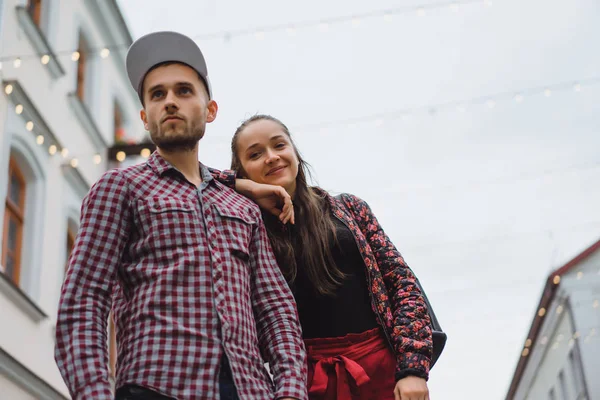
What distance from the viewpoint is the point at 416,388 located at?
8.17ft

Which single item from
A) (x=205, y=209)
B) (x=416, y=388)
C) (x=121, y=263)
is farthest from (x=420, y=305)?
(x=121, y=263)

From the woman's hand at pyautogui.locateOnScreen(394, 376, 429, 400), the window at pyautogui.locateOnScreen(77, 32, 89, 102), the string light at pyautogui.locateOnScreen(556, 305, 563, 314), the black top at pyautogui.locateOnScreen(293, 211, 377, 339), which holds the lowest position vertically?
the woman's hand at pyautogui.locateOnScreen(394, 376, 429, 400)

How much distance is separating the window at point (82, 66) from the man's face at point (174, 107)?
439 inches

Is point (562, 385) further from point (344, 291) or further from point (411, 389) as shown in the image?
point (411, 389)

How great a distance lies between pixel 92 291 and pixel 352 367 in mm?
783

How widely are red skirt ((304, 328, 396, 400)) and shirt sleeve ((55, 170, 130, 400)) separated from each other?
690mm

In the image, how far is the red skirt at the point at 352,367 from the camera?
2.56 metres

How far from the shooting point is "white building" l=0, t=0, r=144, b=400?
31.7 feet

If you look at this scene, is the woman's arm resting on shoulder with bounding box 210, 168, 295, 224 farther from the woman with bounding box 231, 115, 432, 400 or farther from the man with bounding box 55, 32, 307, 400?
the man with bounding box 55, 32, 307, 400

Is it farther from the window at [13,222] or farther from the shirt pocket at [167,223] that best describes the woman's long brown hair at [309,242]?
the window at [13,222]

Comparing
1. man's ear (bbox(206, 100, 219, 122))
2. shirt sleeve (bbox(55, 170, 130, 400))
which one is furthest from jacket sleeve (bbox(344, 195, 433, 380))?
shirt sleeve (bbox(55, 170, 130, 400))

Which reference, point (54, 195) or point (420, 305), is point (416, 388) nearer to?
point (420, 305)

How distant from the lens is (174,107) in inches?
95.0

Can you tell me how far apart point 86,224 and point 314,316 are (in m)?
0.77
